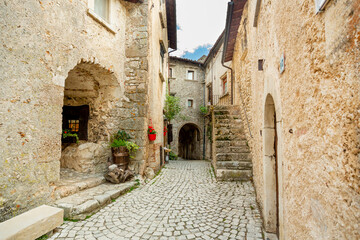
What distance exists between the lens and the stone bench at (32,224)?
2045 millimetres

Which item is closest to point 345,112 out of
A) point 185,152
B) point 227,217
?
point 227,217

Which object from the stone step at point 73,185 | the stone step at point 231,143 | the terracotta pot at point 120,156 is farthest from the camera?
the stone step at point 231,143

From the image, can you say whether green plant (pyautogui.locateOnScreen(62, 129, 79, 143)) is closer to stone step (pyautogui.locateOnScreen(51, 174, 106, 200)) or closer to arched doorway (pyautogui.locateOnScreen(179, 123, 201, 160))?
stone step (pyautogui.locateOnScreen(51, 174, 106, 200))

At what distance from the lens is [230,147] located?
615 centimetres

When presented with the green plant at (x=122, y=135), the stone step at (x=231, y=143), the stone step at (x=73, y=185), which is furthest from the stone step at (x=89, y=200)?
the stone step at (x=231, y=143)

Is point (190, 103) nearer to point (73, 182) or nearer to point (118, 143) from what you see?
point (118, 143)

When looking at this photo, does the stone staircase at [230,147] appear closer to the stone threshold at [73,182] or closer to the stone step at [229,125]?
the stone step at [229,125]

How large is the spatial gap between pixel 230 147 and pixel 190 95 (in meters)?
9.86

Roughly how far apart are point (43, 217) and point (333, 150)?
3.12 metres

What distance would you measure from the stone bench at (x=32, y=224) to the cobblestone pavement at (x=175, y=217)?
0.20m

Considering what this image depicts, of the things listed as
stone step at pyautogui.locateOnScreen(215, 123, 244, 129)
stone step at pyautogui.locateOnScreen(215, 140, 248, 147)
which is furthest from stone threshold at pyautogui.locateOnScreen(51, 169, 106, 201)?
stone step at pyautogui.locateOnScreen(215, 123, 244, 129)

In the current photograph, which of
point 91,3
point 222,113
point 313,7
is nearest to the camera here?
point 313,7

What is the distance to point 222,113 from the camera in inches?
304

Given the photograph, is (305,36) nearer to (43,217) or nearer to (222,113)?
(43,217)
